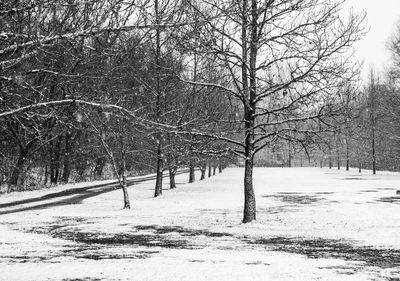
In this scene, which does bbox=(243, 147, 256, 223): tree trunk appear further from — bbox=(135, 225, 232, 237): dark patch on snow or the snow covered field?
bbox=(135, 225, 232, 237): dark patch on snow

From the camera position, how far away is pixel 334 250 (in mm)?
11641

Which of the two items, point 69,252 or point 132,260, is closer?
point 132,260

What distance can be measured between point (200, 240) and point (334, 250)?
3.64 metres

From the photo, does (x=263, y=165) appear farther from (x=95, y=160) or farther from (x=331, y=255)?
(x=331, y=255)

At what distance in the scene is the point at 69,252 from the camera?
11.2m

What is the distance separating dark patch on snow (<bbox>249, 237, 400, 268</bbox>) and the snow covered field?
2 centimetres

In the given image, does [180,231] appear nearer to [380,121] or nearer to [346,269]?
[346,269]

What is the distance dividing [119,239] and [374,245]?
22.6ft

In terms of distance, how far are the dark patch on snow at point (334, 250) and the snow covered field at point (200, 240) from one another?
2 centimetres

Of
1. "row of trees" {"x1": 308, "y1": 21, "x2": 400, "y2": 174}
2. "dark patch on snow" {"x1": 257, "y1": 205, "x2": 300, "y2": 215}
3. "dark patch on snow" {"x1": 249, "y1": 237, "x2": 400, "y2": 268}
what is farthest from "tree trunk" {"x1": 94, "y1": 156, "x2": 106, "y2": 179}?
"dark patch on snow" {"x1": 249, "y1": 237, "x2": 400, "y2": 268}

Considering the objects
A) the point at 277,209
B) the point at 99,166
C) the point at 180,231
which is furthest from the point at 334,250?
the point at 99,166

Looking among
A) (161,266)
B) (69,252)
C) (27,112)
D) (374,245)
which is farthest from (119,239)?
(27,112)

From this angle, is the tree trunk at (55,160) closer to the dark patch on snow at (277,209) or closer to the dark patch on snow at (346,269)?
the dark patch on snow at (277,209)

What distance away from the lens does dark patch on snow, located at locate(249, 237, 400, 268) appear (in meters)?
10.3
